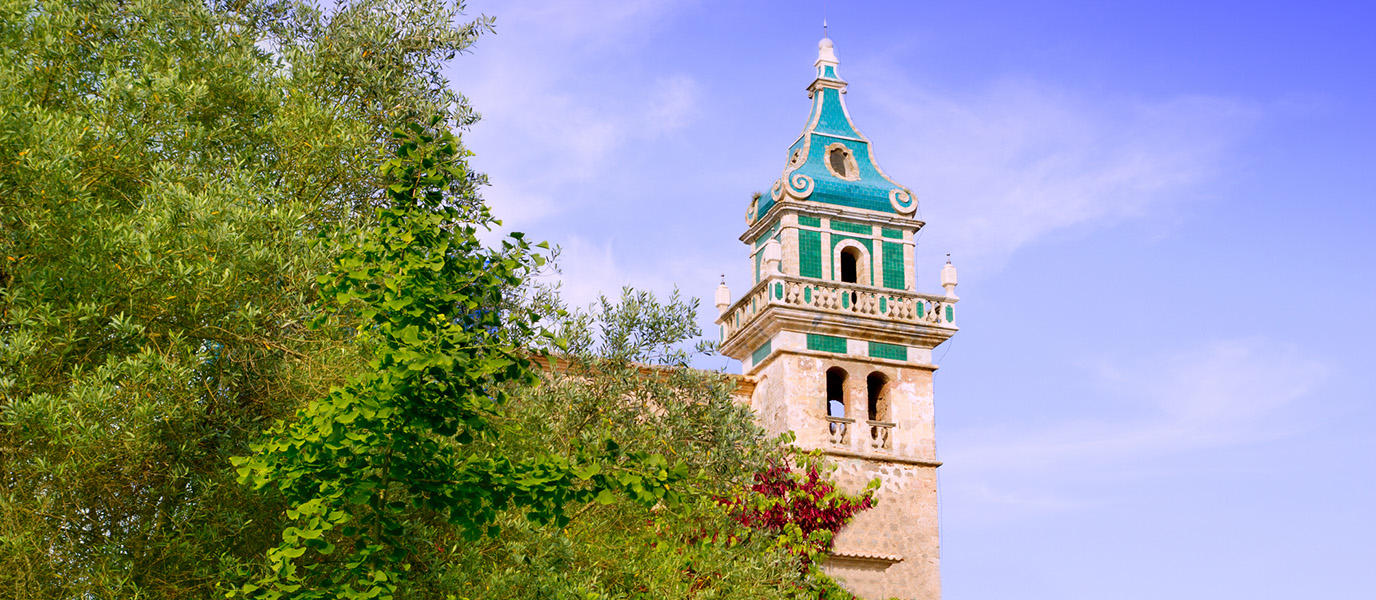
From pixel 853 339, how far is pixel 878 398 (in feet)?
4.34

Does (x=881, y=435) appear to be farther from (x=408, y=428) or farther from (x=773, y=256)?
(x=408, y=428)

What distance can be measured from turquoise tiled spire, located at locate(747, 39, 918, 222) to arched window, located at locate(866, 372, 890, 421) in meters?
3.45

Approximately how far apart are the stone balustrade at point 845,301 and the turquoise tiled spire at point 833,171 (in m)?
1.95

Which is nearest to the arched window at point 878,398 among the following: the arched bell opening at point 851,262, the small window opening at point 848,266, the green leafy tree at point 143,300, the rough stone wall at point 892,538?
the rough stone wall at point 892,538

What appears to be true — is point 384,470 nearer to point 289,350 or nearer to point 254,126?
point 289,350

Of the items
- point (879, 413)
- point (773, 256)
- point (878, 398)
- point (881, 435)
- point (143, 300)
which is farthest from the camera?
point (878, 398)

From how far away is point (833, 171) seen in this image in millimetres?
27266

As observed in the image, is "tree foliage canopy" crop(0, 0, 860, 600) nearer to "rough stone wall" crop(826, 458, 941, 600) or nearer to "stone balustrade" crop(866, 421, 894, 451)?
"rough stone wall" crop(826, 458, 941, 600)

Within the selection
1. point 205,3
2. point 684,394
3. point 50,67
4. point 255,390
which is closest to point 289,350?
point 255,390

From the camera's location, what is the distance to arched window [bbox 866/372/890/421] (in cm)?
2544

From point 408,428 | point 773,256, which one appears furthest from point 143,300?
point 773,256

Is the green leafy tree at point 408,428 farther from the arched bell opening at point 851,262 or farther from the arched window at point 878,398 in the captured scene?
the arched bell opening at point 851,262

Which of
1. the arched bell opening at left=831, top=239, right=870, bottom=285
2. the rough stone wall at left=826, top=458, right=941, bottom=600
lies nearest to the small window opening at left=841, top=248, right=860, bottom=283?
the arched bell opening at left=831, top=239, right=870, bottom=285

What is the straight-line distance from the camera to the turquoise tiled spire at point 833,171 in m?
26.5
